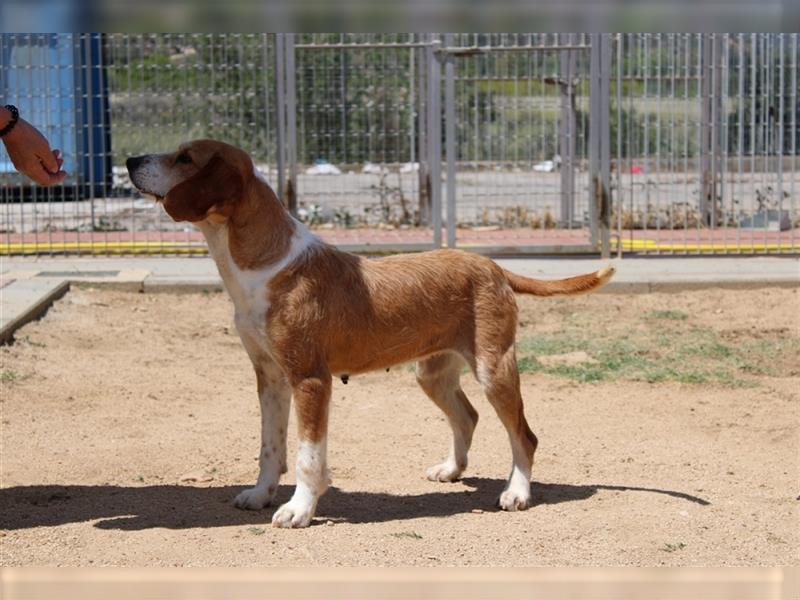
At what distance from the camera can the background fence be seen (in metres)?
13.7

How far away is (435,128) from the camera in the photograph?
13703mm

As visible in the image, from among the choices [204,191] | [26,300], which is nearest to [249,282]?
[204,191]

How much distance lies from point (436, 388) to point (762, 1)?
4085 millimetres

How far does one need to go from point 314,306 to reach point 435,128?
8.28 m

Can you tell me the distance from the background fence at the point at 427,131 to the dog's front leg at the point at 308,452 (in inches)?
312

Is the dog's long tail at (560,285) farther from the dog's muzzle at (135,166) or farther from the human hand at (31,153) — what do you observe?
the human hand at (31,153)

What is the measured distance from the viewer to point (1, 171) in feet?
49.4

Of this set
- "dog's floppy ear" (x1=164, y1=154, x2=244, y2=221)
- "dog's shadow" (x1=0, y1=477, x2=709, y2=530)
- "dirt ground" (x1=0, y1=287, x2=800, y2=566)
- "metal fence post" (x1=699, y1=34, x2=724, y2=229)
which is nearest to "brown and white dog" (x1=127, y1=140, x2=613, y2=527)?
"dog's floppy ear" (x1=164, y1=154, x2=244, y2=221)

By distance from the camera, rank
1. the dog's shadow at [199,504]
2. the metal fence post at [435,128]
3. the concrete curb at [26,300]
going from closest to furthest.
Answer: the dog's shadow at [199,504]
the concrete curb at [26,300]
the metal fence post at [435,128]

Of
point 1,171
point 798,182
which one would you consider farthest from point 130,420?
point 798,182

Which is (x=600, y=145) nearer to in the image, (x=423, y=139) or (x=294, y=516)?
(x=423, y=139)

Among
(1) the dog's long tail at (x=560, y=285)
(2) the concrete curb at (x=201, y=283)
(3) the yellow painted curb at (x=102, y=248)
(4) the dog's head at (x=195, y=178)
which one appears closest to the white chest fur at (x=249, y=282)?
(4) the dog's head at (x=195, y=178)

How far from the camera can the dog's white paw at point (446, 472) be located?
649 centimetres

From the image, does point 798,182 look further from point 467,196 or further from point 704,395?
point 704,395
